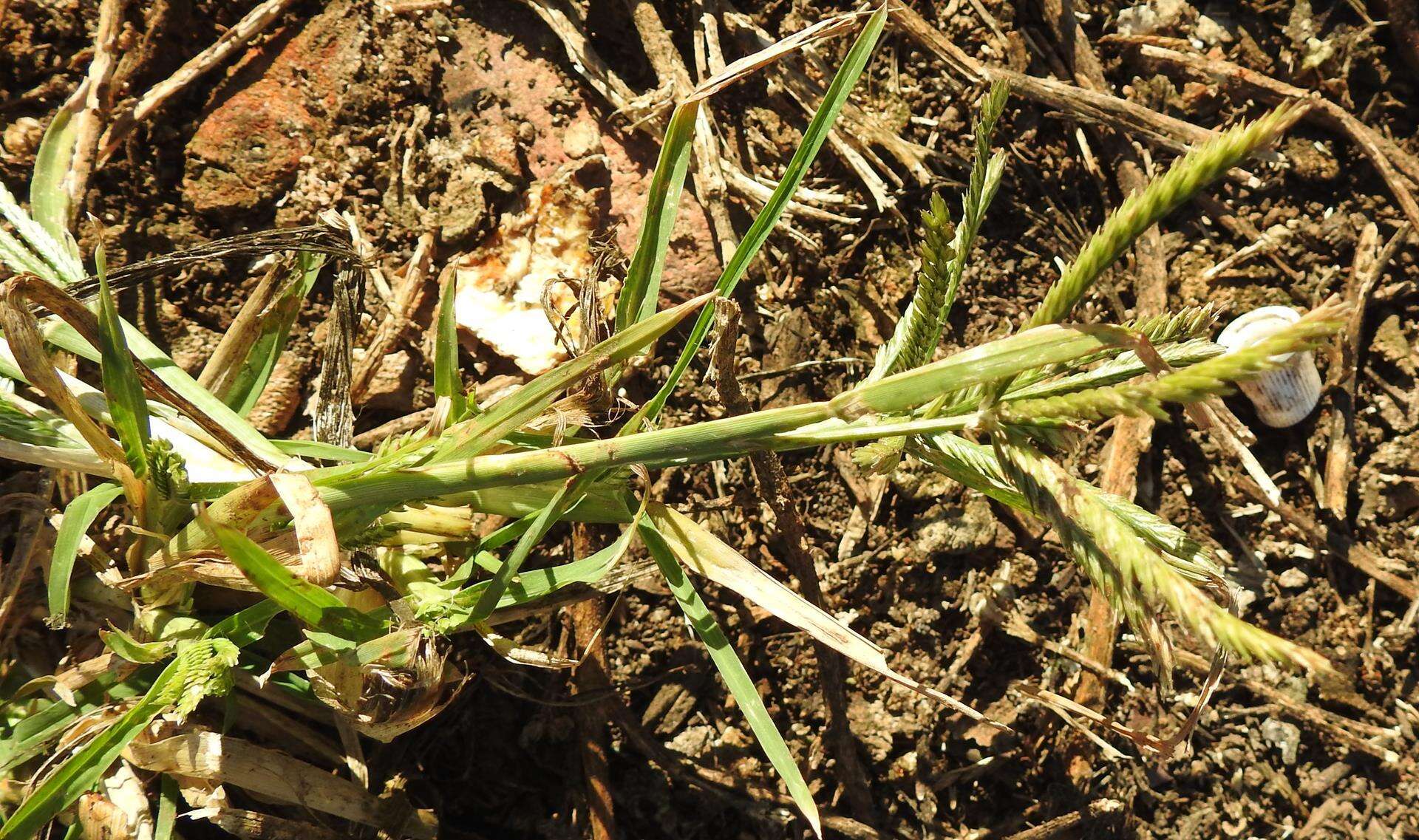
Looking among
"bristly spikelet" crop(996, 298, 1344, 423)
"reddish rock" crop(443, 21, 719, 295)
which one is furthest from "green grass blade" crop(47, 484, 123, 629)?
"bristly spikelet" crop(996, 298, 1344, 423)

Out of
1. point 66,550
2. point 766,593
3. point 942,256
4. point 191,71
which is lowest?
point 766,593

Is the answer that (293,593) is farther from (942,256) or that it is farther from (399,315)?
(942,256)

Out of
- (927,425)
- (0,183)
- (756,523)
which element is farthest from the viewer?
(756,523)

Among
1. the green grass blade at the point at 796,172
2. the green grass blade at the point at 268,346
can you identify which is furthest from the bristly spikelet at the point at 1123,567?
the green grass blade at the point at 268,346

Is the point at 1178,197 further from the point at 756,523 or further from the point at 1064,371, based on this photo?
the point at 756,523

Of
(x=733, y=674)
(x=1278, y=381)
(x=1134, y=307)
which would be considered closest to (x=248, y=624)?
(x=733, y=674)

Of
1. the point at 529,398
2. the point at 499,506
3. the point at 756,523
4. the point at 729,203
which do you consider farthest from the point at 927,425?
the point at 729,203

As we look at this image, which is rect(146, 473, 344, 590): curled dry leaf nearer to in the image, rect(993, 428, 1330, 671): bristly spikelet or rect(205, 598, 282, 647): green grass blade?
rect(205, 598, 282, 647): green grass blade
